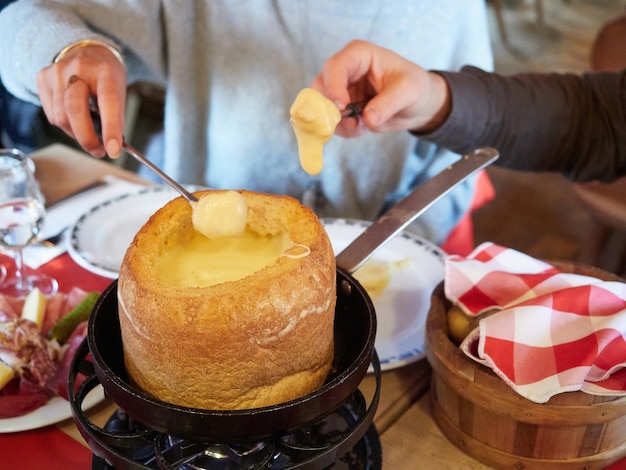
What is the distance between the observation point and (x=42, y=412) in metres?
0.65

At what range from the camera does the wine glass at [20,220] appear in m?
0.88

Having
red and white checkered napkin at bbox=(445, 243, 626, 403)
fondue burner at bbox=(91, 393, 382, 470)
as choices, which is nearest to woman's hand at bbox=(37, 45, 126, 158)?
fondue burner at bbox=(91, 393, 382, 470)

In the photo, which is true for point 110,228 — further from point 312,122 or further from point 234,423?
point 234,423

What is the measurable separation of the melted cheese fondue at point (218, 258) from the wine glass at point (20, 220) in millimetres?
410

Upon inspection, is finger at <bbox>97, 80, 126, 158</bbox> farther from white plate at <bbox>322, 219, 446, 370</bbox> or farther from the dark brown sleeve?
the dark brown sleeve

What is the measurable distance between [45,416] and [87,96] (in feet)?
1.37

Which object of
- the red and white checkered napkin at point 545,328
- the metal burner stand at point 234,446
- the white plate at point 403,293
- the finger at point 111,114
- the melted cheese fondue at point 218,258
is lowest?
the white plate at point 403,293

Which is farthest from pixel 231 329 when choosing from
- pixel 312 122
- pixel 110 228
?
pixel 110 228

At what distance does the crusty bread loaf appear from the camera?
0.46 meters

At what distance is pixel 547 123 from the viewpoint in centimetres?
105

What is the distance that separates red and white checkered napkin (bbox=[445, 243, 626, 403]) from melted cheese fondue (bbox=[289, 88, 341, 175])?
0.64 ft

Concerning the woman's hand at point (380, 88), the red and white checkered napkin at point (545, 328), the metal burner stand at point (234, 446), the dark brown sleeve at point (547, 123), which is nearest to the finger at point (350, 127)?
the woman's hand at point (380, 88)

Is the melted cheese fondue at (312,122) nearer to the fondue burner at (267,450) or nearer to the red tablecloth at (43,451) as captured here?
the fondue burner at (267,450)

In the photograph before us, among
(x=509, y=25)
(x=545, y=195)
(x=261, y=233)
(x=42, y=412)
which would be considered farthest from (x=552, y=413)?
(x=509, y=25)
